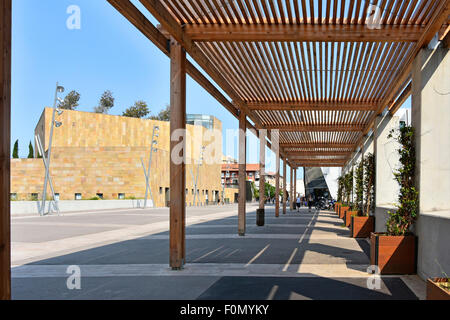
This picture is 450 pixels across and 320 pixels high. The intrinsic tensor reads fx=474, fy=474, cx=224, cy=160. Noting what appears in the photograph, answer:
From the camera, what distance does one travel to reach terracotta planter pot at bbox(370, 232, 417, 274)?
6.86 meters

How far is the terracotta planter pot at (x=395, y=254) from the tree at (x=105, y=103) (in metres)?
73.5

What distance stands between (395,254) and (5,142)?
223 inches

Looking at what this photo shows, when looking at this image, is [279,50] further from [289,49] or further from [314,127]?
[314,127]

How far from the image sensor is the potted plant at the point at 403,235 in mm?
6879

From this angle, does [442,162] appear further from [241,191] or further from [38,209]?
[38,209]

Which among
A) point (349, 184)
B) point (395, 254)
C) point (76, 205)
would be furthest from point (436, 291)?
point (76, 205)

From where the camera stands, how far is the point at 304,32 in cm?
713

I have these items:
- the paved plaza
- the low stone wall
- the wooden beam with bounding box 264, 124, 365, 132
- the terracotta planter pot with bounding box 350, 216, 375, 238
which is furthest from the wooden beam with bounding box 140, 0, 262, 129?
the low stone wall

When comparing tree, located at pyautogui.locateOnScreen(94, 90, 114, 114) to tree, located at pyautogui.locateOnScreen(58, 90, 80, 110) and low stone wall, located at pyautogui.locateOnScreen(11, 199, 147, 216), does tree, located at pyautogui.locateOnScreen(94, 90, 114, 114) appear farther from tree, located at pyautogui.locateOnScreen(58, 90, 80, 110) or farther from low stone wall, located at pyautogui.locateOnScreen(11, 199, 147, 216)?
low stone wall, located at pyautogui.locateOnScreen(11, 199, 147, 216)

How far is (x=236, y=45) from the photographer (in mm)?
8289

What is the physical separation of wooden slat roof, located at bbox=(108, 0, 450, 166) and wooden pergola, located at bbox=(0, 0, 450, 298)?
0.05 feet

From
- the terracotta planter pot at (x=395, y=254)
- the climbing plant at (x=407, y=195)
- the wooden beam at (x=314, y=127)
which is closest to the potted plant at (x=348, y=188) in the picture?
the wooden beam at (x=314, y=127)
